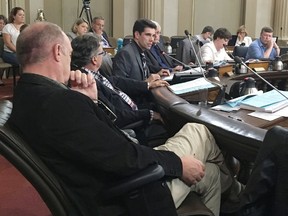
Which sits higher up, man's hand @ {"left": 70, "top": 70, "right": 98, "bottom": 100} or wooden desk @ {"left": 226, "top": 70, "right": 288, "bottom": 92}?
man's hand @ {"left": 70, "top": 70, "right": 98, "bottom": 100}

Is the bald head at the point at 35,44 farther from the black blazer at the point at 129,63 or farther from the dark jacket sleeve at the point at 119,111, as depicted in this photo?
the black blazer at the point at 129,63

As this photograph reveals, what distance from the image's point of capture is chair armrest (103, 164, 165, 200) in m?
1.42

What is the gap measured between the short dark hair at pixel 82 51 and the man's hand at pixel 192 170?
1.20 metres

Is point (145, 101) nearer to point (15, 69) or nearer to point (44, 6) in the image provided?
point (15, 69)

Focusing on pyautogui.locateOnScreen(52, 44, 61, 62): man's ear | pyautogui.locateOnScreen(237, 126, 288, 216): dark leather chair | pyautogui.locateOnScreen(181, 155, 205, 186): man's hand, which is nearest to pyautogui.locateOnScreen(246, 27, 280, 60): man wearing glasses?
pyautogui.locateOnScreen(181, 155, 205, 186): man's hand

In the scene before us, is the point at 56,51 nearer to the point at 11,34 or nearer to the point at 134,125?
the point at 134,125

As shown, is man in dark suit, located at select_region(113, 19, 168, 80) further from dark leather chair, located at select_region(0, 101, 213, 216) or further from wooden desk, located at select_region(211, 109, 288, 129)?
dark leather chair, located at select_region(0, 101, 213, 216)

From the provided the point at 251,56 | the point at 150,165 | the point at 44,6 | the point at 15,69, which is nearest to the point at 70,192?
the point at 150,165

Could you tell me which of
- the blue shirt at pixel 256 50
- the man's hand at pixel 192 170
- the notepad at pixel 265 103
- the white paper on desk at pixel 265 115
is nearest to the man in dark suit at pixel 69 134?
the man's hand at pixel 192 170

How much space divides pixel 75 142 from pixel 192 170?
0.49 metres

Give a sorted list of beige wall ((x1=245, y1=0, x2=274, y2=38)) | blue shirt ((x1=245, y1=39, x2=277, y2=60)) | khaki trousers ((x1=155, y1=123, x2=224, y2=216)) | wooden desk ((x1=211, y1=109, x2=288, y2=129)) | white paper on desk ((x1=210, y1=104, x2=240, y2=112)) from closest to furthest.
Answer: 1. khaki trousers ((x1=155, y1=123, x2=224, y2=216))
2. wooden desk ((x1=211, y1=109, x2=288, y2=129))
3. white paper on desk ((x1=210, y1=104, x2=240, y2=112))
4. blue shirt ((x1=245, y1=39, x2=277, y2=60))
5. beige wall ((x1=245, y1=0, x2=274, y2=38))

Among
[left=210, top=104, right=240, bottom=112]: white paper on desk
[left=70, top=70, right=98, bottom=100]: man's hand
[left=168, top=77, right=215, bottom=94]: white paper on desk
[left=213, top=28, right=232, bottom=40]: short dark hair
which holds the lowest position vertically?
[left=210, top=104, right=240, bottom=112]: white paper on desk

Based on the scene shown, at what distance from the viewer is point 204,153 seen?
180cm

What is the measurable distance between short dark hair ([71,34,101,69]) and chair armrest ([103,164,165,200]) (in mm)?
1332
